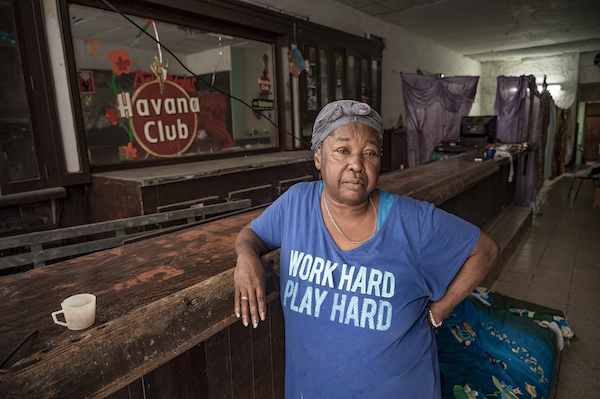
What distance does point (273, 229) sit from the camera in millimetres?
1257

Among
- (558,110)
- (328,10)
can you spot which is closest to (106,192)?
(328,10)

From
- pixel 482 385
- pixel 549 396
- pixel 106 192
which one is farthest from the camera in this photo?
pixel 106 192

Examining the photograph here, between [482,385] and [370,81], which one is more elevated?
[370,81]

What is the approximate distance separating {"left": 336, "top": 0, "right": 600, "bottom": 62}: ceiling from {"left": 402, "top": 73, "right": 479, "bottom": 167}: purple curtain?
1343 millimetres

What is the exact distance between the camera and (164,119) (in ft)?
13.2

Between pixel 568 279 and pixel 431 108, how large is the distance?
4028mm

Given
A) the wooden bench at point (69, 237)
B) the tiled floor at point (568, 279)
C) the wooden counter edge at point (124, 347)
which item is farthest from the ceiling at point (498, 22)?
the wooden counter edge at point (124, 347)

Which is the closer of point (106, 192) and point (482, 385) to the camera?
point (482, 385)

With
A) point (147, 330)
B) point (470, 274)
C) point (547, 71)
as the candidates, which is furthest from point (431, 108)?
point (547, 71)

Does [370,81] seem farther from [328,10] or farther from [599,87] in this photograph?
[599,87]

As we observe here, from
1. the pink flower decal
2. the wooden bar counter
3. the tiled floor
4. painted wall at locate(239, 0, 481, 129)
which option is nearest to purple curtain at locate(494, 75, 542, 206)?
the tiled floor

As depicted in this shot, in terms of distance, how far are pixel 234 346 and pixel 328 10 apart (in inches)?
237

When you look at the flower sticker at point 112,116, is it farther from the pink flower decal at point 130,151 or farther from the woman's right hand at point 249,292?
the woman's right hand at point 249,292

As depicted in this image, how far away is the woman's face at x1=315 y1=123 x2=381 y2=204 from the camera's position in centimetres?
108
